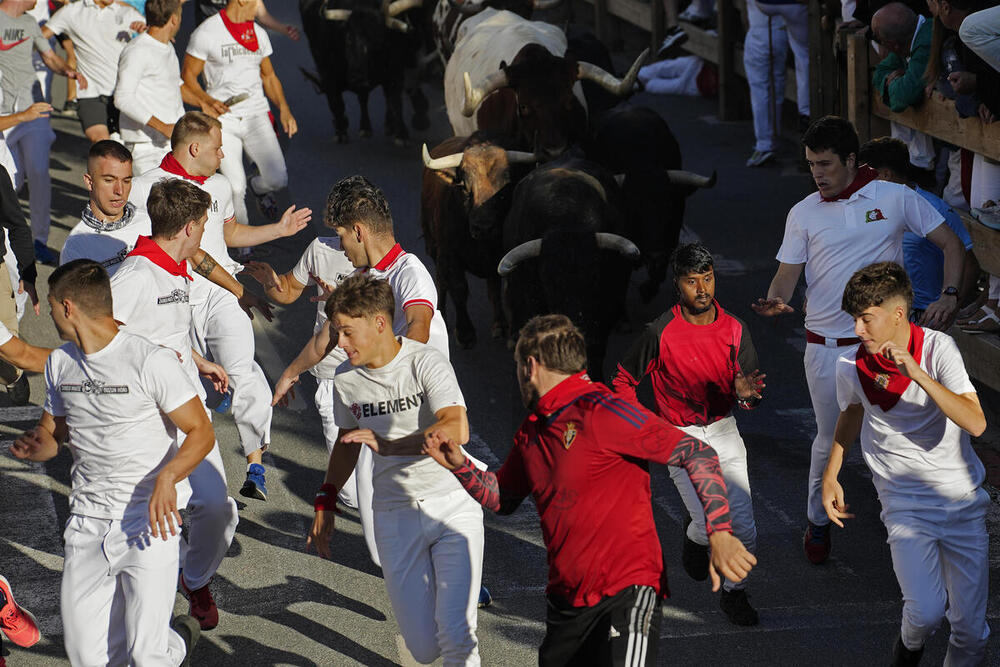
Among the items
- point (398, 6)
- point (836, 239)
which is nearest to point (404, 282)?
point (836, 239)

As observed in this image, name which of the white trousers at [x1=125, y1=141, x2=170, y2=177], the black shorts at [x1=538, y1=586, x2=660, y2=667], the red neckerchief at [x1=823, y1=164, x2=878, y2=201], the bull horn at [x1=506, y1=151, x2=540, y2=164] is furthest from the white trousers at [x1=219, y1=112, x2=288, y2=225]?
the black shorts at [x1=538, y1=586, x2=660, y2=667]

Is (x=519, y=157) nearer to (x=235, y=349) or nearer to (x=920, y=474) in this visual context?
(x=235, y=349)

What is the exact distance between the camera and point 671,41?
18.9 m

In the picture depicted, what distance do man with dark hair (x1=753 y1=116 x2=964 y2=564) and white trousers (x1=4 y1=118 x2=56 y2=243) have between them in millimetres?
7737

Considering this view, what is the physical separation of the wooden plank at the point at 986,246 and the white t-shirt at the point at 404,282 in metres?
4.05

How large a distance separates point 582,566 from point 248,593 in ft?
9.46

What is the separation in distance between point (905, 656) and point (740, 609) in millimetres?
1011

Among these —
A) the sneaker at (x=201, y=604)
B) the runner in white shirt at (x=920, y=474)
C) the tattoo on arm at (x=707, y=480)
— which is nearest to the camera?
the tattoo on arm at (x=707, y=480)

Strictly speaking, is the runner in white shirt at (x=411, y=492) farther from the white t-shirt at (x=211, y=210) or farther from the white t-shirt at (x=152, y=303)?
the white t-shirt at (x=211, y=210)

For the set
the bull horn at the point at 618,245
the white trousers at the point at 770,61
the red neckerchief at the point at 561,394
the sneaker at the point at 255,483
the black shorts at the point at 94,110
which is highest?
the red neckerchief at the point at 561,394

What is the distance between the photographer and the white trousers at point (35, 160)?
12133 mm

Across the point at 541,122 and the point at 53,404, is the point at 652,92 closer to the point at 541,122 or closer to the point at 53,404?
the point at 541,122

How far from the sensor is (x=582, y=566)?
4840 millimetres

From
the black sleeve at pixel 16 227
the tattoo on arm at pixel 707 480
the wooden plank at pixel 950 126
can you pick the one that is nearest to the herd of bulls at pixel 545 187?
the wooden plank at pixel 950 126
